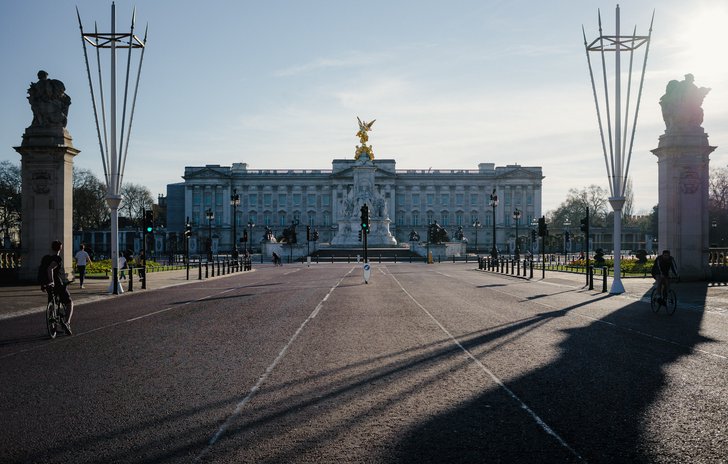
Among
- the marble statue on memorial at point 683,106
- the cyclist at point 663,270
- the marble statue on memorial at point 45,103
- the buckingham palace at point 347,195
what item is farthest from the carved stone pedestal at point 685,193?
the buckingham palace at point 347,195

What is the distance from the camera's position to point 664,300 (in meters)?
18.8

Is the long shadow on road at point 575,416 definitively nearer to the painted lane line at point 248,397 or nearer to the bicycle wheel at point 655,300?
the painted lane line at point 248,397

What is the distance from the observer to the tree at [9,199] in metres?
97.2

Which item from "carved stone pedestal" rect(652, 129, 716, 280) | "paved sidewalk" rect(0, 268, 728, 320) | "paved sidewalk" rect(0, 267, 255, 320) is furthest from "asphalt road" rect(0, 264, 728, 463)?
"carved stone pedestal" rect(652, 129, 716, 280)

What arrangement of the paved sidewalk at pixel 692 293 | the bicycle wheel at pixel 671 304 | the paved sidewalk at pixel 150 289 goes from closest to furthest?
the bicycle wheel at pixel 671 304
the paved sidewalk at pixel 150 289
the paved sidewalk at pixel 692 293

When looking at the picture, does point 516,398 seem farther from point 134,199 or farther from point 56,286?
point 134,199

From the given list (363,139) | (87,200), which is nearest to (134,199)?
(87,200)

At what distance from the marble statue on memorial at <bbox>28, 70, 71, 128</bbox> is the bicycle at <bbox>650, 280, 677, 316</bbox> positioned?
1051 inches

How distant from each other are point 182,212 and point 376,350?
157 meters

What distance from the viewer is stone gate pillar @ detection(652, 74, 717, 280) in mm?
29875

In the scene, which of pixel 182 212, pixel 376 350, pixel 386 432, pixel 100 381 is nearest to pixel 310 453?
pixel 386 432

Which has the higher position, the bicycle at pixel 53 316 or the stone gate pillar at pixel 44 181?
the stone gate pillar at pixel 44 181

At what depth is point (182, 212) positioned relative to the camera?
16300cm

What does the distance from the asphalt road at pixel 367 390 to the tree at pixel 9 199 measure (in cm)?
9064
